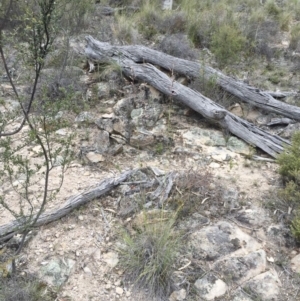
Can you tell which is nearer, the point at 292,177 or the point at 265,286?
the point at 265,286

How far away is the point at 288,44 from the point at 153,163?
196 inches

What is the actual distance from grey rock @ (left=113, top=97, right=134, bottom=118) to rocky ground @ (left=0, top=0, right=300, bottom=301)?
13 mm

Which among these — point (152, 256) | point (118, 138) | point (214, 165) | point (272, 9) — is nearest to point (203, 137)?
point (214, 165)

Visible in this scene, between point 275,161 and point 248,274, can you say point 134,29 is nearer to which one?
point 275,161

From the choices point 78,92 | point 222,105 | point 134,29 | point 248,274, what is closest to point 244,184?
point 248,274

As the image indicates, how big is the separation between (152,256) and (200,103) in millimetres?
2338

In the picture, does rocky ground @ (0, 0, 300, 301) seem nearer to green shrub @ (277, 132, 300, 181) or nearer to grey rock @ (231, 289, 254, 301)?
grey rock @ (231, 289, 254, 301)

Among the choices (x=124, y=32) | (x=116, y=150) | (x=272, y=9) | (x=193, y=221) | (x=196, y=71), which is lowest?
(x=193, y=221)

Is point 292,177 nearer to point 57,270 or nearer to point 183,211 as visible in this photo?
point 183,211

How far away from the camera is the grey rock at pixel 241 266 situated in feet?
8.61

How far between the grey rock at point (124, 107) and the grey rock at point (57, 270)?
216 cm

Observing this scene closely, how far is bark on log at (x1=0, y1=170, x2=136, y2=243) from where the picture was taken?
2775 millimetres

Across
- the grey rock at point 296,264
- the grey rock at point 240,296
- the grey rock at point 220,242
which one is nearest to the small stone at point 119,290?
the grey rock at point 220,242

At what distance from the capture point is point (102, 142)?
4.02 m
